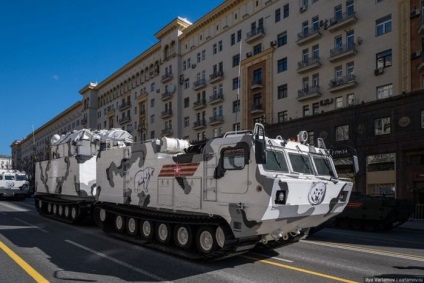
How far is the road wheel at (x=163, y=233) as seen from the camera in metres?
10.5

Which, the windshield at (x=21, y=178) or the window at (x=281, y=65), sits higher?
the window at (x=281, y=65)

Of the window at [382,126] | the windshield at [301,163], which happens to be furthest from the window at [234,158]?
the window at [382,126]

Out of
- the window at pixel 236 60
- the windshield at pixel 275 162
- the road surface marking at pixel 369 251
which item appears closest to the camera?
the windshield at pixel 275 162

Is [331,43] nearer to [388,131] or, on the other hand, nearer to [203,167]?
[388,131]

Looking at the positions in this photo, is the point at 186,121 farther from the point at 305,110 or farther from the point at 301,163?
the point at 301,163

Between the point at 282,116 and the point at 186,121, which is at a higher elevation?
the point at 186,121

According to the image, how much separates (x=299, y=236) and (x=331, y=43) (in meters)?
28.2

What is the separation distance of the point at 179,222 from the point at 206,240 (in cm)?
98

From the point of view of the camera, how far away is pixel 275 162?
891cm

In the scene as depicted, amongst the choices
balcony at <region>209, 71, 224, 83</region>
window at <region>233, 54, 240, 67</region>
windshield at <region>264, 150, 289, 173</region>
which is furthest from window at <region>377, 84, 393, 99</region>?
windshield at <region>264, 150, 289, 173</region>

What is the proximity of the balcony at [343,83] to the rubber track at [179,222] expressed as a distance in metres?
25.1

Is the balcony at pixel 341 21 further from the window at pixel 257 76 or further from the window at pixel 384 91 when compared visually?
the window at pixel 257 76

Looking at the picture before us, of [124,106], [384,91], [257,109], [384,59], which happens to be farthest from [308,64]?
[124,106]

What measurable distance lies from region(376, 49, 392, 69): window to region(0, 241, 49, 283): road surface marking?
29015mm
